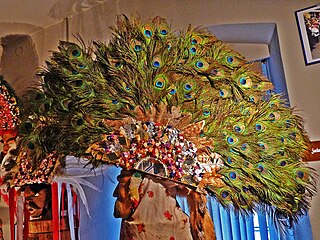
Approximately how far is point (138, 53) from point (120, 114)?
0.79ft

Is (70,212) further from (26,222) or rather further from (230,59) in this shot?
(230,59)

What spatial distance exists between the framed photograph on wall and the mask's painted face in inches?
47.4

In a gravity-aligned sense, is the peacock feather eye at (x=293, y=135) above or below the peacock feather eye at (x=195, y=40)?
below

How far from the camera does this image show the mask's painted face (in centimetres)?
162

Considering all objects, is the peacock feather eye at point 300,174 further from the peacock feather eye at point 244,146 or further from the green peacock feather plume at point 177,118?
the peacock feather eye at point 244,146

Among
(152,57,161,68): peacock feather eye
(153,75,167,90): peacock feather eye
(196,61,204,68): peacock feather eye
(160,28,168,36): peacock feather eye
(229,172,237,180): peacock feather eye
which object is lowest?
(229,172,237,180): peacock feather eye

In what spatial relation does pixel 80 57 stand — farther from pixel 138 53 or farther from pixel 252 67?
pixel 252 67

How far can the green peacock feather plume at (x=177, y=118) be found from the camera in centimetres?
141

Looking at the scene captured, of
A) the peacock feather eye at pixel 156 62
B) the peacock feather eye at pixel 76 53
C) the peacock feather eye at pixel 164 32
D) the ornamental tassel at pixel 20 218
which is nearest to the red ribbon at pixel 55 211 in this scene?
the ornamental tassel at pixel 20 218

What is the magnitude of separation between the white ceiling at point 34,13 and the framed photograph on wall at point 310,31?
3.14 ft

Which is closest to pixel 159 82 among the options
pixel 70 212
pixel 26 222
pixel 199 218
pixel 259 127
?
pixel 259 127

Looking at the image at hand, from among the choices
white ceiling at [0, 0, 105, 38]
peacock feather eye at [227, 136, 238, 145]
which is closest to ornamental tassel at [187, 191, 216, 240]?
peacock feather eye at [227, 136, 238, 145]

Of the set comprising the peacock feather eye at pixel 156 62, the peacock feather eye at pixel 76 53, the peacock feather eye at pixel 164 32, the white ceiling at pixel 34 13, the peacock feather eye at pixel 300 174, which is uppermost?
the white ceiling at pixel 34 13

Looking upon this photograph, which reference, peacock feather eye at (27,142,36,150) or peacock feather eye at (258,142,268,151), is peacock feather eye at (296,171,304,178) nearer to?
peacock feather eye at (258,142,268,151)
